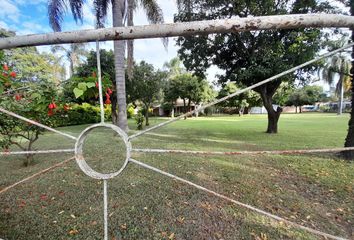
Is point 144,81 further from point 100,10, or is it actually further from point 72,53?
point 72,53

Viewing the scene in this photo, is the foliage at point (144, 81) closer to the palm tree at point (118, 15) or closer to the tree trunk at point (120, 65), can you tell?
the palm tree at point (118, 15)

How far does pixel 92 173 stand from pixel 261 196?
2945mm

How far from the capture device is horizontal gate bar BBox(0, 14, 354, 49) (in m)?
0.82

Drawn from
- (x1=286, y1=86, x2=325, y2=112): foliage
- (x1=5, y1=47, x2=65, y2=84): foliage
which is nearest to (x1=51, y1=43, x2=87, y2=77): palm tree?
(x1=5, y1=47, x2=65, y2=84): foliage

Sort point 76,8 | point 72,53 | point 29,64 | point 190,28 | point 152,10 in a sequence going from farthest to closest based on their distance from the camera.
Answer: point 72,53 → point 29,64 → point 152,10 → point 76,8 → point 190,28

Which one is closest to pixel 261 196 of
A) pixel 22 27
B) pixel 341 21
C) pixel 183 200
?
pixel 183 200

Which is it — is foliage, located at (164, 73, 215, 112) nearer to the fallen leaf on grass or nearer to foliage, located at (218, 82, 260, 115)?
foliage, located at (218, 82, 260, 115)

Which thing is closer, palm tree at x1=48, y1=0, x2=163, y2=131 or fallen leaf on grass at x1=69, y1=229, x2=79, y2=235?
fallen leaf on grass at x1=69, y1=229, x2=79, y2=235

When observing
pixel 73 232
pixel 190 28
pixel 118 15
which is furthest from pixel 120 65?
pixel 190 28

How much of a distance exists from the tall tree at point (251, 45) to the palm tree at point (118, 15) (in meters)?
1.54

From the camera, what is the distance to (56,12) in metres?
9.64

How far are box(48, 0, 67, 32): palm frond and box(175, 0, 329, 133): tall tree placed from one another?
17.0ft

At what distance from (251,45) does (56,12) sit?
8.77 metres

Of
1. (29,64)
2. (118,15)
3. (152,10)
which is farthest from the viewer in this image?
(29,64)
